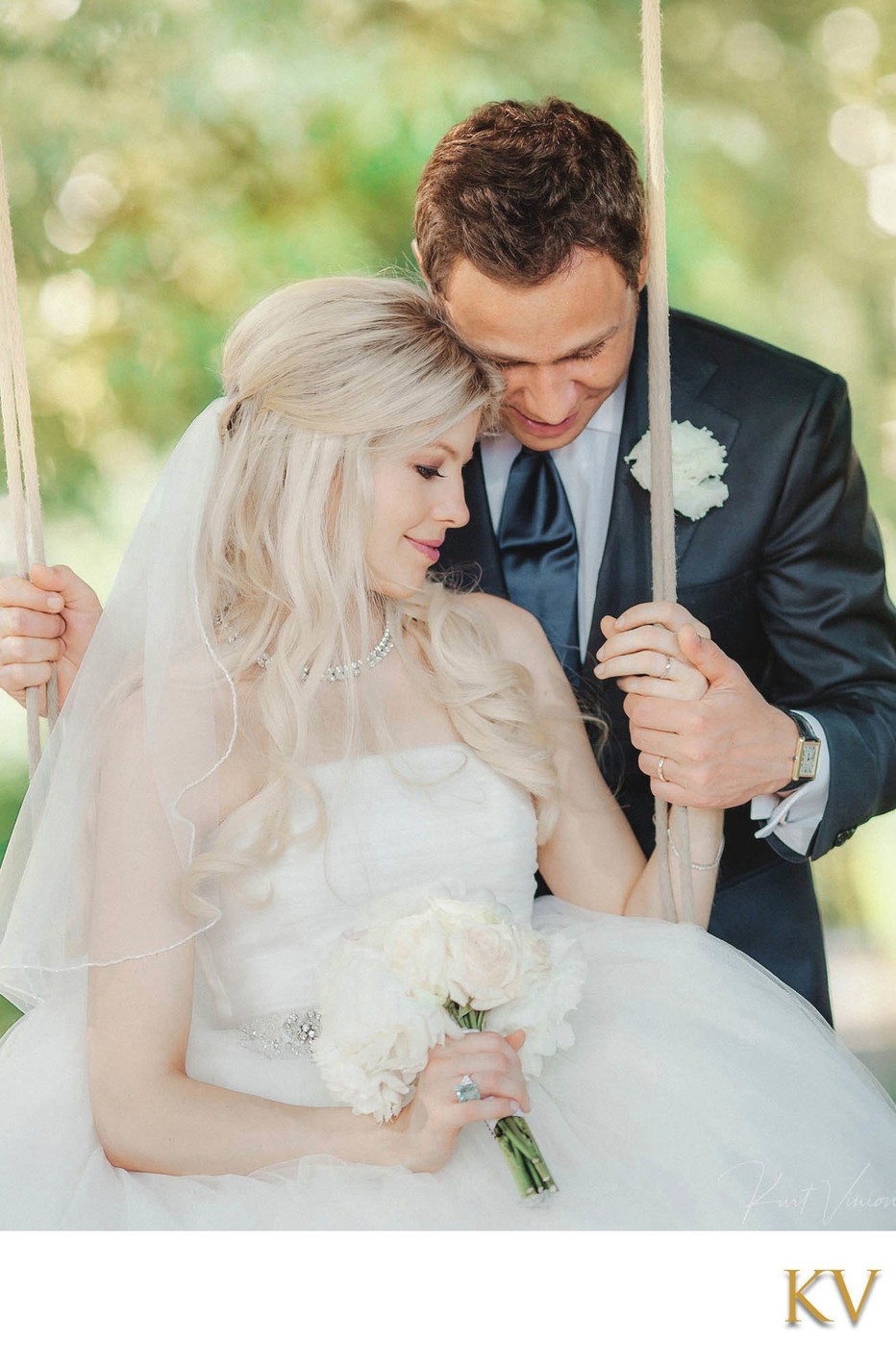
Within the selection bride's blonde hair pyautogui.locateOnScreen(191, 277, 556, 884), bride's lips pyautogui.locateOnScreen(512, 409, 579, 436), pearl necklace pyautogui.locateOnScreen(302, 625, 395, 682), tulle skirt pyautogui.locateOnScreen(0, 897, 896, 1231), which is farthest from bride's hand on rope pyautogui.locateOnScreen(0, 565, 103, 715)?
bride's lips pyautogui.locateOnScreen(512, 409, 579, 436)

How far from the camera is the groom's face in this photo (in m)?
2.13

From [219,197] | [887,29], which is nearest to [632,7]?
[887,29]

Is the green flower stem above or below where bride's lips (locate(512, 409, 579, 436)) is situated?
below

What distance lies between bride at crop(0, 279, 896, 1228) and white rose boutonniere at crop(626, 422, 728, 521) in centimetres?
36

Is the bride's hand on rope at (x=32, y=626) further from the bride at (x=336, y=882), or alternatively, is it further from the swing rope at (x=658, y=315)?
the swing rope at (x=658, y=315)

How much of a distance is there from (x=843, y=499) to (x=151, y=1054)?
5.09 feet

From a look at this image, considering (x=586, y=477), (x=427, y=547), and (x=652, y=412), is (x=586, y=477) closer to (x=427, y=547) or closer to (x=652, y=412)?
(x=427, y=547)

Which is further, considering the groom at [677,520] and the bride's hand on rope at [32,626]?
the groom at [677,520]

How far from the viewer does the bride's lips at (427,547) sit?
206 centimetres

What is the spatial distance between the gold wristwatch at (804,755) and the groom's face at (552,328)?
0.67m

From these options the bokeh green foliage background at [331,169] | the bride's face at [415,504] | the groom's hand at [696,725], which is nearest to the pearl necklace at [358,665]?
the bride's face at [415,504]

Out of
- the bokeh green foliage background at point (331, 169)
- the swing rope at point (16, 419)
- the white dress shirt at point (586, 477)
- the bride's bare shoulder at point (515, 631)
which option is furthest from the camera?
the bokeh green foliage background at point (331, 169)

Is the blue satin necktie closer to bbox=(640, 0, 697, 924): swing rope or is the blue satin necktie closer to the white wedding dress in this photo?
the white wedding dress
